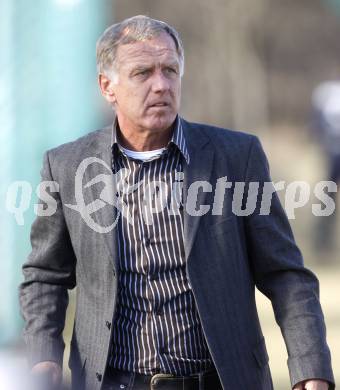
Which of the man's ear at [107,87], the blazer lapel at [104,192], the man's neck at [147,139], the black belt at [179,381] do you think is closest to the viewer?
the black belt at [179,381]

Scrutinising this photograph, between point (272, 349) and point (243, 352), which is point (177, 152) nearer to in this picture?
point (243, 352)

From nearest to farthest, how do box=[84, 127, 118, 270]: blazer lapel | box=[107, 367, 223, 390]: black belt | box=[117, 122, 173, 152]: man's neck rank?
box=[107, 367, 223, 390]: black belt → box=[84, 127, 118, 270]: blazer lapel → box=[117, 122, 173, 152]: man's neck

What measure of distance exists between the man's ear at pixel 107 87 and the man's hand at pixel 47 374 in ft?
3.06

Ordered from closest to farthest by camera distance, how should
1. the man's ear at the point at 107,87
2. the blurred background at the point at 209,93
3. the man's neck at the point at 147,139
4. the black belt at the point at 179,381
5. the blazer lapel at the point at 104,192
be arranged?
the black belt at the point at 179,381 → the blazer lapel at the point at 104,192 → the man's neck at the point at 147,139 → the man's ear at the point at 107,87 → the blurred background at the point at 209,93

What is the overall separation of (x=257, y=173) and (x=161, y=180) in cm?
32

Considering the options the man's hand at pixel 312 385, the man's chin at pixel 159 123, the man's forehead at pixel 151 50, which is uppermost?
the man's forehead at pixel 151 50

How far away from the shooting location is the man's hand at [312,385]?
4242 mm

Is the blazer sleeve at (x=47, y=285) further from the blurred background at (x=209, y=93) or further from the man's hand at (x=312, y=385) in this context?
the man's hand at (x=312, y=385)

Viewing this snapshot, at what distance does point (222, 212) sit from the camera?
4.30 m

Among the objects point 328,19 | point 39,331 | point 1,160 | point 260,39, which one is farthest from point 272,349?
point 328,19

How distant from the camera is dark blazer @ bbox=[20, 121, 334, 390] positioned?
4.24 metres

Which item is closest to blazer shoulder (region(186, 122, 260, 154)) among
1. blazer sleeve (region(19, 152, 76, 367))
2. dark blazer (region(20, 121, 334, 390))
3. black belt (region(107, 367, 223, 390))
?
dark blazer (region(20, 121, 334, 390))

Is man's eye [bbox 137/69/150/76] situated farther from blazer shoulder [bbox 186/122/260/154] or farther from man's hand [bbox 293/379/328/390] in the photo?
man's hand [bbox 293/379/328/390]

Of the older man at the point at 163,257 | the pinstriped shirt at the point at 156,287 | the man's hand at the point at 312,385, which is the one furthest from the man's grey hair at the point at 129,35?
the man's hand at the point at 312,385
